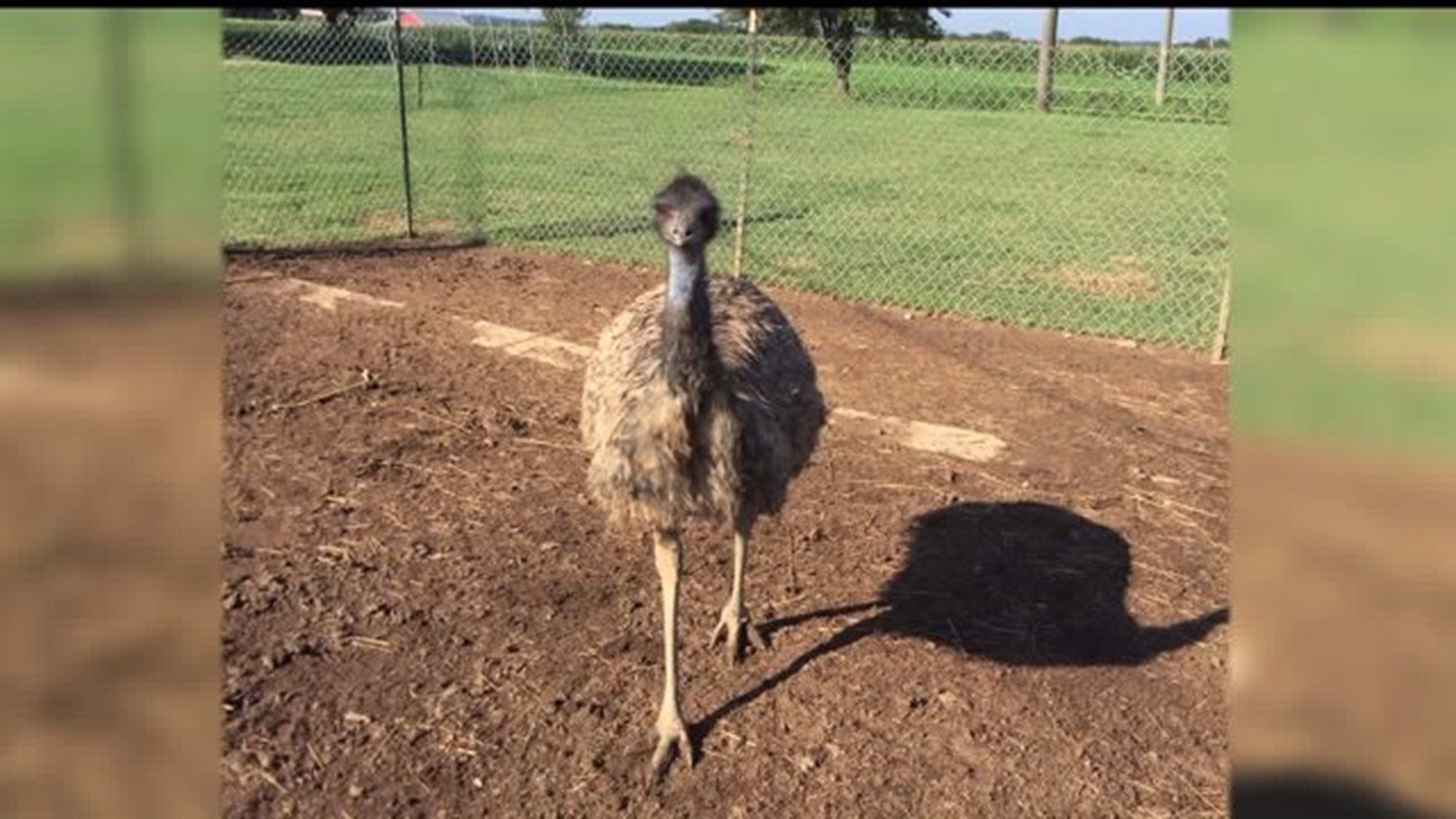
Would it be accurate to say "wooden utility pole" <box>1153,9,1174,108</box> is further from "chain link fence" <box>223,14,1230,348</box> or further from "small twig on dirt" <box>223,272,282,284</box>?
"small twig on dirt" <box>223,272,282,284</box>

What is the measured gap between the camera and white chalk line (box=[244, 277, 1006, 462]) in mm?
6582

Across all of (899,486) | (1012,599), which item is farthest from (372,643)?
(899,486)

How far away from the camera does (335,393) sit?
22.7 feet

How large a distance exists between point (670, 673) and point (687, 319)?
4.24 ft

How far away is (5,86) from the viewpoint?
772mm

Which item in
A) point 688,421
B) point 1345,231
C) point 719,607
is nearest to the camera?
point 1345,231

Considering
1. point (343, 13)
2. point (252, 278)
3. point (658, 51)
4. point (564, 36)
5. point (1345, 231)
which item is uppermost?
point (564, 36)

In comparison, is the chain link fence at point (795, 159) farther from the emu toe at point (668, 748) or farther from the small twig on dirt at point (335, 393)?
the emu toe at point (668, 748)

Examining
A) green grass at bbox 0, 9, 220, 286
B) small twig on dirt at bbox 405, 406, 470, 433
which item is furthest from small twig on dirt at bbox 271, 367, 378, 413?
green grass at bbox 0, 9, 220, 286

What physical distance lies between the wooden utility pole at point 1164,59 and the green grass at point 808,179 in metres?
0.67

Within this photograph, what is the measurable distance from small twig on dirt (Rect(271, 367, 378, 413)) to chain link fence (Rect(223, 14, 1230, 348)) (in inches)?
67.3

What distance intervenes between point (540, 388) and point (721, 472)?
3.80 metres

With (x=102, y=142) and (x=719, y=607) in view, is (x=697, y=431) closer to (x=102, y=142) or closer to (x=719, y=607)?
(x=719, y=607)

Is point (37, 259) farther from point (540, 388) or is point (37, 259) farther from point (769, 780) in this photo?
point (540, 388)
